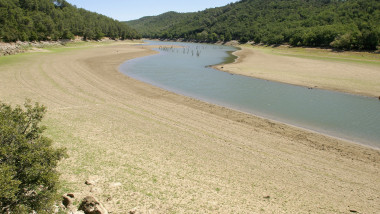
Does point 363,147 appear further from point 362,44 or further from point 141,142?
point 362,44

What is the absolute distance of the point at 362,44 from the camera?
72188 millimetres

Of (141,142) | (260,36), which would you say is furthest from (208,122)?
(260,36)

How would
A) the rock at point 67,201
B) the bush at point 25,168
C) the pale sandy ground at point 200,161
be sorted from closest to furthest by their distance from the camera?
the bush at point 25,168, the rock at point 67,201, the pale sandy ground at point 200,161

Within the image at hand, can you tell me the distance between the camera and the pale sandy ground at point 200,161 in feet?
32.9

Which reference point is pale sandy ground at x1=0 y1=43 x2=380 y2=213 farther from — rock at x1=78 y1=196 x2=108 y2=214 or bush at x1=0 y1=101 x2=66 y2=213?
bush at x1=0 y1=101 x2=66 y2=213

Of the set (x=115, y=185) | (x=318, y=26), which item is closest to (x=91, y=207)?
(x=115, y=185)

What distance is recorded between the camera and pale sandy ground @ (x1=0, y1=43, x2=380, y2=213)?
1004cm

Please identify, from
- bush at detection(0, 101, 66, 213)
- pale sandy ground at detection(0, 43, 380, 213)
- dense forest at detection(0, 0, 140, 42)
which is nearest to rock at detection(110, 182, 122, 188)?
pale sandy ground at detection(0, 43, 380, 213)

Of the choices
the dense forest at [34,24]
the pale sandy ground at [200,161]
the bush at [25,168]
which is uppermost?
the dense forest at [34,24]

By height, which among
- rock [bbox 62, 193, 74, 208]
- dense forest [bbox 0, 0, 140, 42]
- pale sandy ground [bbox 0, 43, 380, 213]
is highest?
dense forest [bbox 0, 0, 140, 42]

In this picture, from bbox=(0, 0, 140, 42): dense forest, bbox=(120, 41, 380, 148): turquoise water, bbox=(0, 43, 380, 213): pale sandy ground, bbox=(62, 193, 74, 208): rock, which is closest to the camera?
bbox=(62, 193, 74, 208): rock

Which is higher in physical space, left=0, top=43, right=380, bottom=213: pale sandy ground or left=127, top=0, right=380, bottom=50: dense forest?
left=127, top=0, right=380, bottom=50: dense forest

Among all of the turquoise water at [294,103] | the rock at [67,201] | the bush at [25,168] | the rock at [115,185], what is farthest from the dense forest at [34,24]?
the bush at [25,168]

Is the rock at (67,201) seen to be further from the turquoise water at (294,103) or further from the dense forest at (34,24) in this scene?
the dense forest at (34,24)
